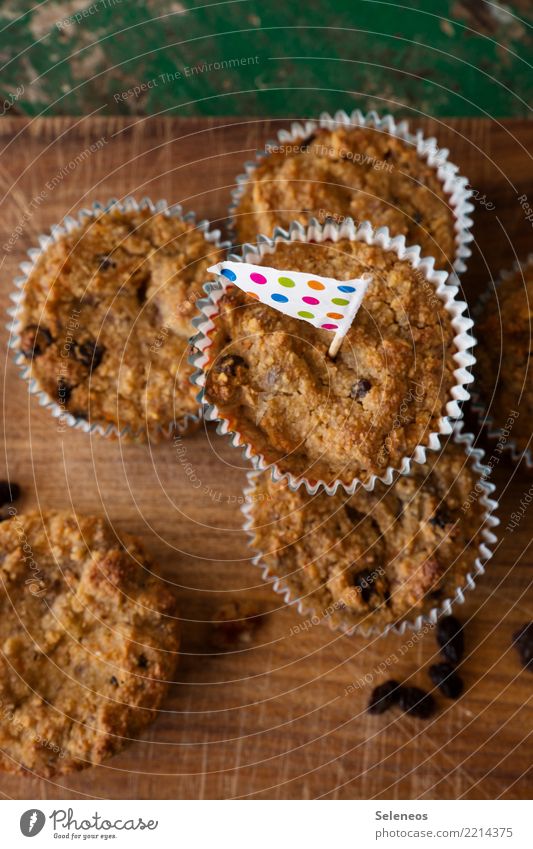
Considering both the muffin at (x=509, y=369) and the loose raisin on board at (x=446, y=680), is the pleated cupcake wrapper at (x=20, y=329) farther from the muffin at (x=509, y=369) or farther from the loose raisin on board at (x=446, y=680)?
the loose raisin on board at (x=446, y=680)

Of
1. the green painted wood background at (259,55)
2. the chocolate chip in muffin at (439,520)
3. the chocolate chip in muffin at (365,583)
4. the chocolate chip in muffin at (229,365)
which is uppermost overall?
the green painted wood background at (259,55)

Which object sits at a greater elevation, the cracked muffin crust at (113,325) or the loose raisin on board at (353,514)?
the cracked muffin crust at (113,325)

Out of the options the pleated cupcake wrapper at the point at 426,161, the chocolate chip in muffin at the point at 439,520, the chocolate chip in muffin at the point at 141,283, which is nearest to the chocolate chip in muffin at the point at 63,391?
the chocolate chip in muffin at the point at 141,283

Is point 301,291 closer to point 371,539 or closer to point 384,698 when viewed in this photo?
point 371,539

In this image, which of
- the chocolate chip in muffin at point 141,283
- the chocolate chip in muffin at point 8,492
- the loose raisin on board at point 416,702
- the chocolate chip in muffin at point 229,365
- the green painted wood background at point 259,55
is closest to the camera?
the chocolate chip in muffin at point 229,365

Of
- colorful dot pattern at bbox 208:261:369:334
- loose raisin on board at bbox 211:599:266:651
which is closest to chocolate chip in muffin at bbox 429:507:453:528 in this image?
loose raisin on board at bbox 211:599:266:651
